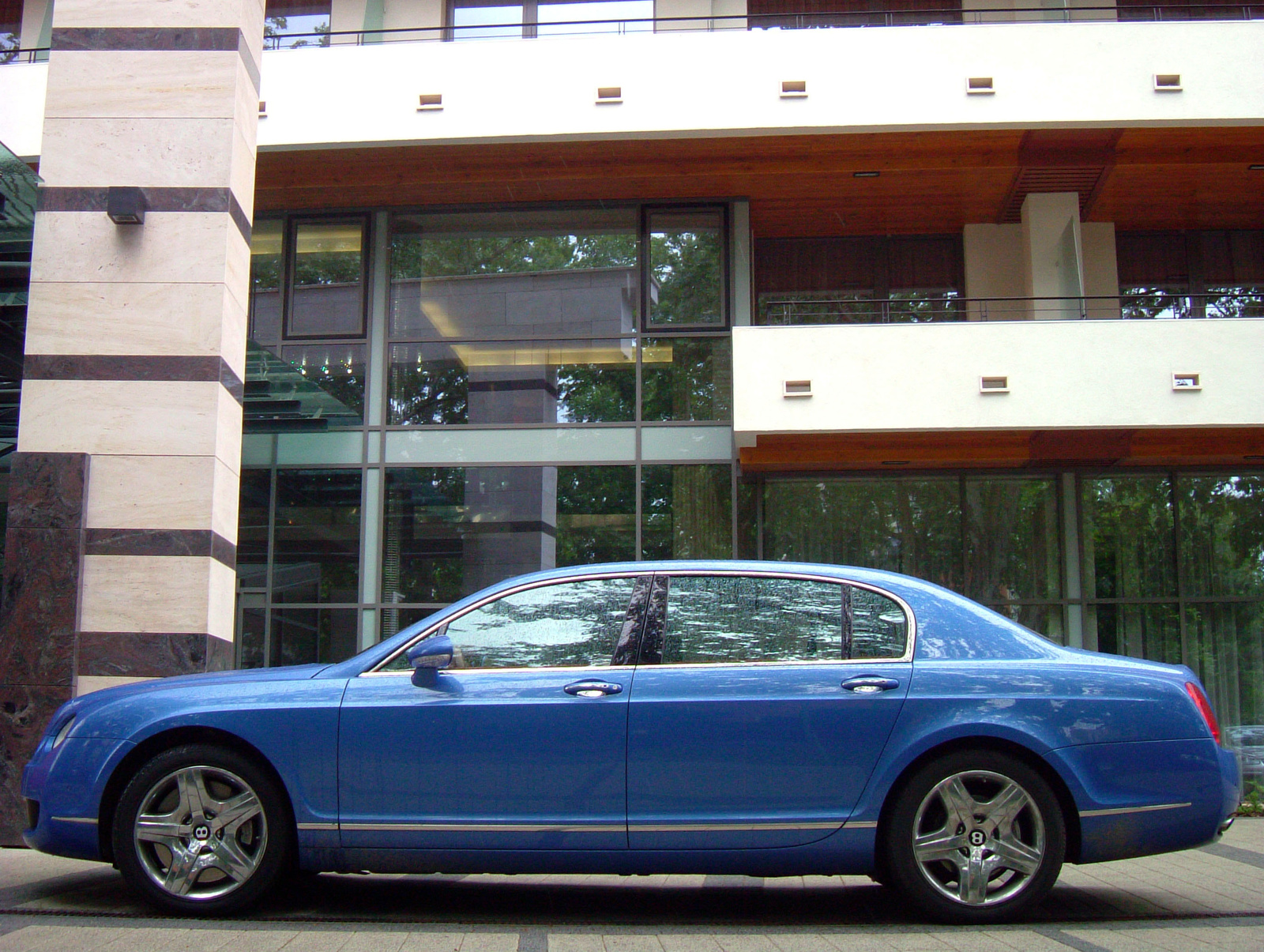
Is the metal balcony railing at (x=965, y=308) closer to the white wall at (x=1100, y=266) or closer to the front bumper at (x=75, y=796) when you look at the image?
the white wall at (x=1100, y=266)

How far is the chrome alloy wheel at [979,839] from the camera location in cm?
552

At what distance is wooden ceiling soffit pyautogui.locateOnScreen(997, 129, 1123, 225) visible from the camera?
15086 mm

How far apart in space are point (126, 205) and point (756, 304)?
9.29 m

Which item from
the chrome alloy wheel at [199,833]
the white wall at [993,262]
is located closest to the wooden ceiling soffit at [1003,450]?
the white wall at [993,262]

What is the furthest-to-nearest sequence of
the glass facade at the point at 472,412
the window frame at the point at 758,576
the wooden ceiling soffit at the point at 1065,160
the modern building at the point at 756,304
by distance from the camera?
the glass facade at the point at 472,412 < the wooden ceiling soffit at the point at 1065,160 < the modern building at the point at 756,304 < the window frame at the point at 758,576

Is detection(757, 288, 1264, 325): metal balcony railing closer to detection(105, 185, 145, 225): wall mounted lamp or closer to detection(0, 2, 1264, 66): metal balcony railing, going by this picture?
detection(0, 2, 1264, 66): metal balcony railing

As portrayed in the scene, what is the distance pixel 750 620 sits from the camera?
590cm

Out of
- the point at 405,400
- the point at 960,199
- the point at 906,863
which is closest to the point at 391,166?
the point at 405,400

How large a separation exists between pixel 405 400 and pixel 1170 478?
373 inches

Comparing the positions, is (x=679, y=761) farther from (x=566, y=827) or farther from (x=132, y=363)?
(x=132, y=363)

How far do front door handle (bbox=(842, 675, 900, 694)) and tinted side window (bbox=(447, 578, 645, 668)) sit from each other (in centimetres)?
99

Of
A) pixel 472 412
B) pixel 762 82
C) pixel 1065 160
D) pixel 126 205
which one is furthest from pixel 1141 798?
pixel 1065 160

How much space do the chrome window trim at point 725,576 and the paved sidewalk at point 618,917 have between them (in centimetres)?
109

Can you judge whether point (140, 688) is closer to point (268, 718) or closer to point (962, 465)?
→ point (268, 718)
